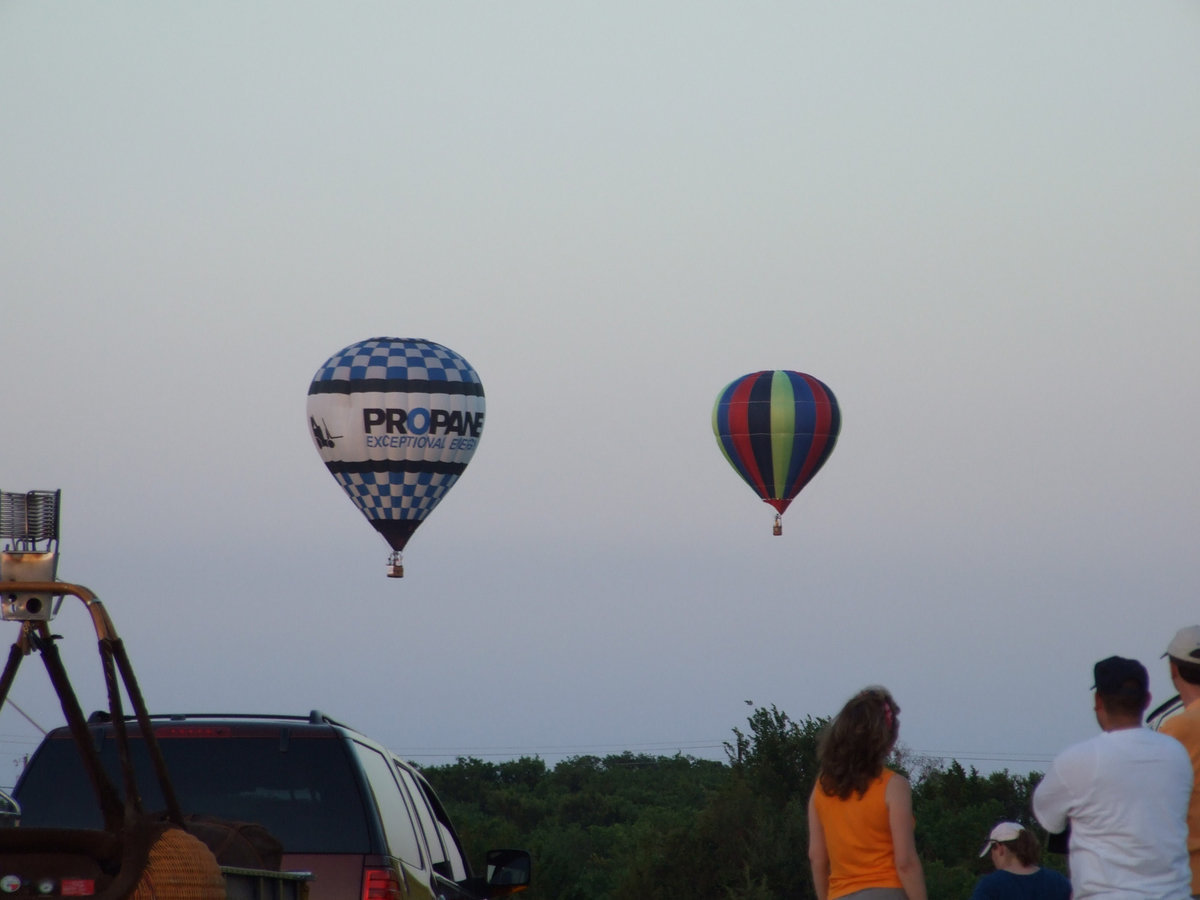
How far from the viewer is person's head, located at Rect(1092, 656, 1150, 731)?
5.84 meters

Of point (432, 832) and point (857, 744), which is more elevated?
point (857, 744)

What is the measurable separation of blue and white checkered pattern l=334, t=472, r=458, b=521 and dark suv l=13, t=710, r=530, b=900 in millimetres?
26553

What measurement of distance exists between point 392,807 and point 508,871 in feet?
5.99

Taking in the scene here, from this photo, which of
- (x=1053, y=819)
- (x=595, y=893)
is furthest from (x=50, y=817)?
(x=595, y=893)

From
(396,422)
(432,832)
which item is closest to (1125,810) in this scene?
(432,832)

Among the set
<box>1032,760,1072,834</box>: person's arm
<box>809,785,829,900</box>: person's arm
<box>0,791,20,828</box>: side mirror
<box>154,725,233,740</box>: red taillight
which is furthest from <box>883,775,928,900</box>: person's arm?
<box>0,791,20,828</box>: side mirror

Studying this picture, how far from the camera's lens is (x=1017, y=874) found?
769 centimetres

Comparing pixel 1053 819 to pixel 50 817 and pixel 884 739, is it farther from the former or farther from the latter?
pixel 50 817

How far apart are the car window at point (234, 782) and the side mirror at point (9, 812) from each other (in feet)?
0.20

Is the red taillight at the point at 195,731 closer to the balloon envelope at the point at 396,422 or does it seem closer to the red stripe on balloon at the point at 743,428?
the balloon envelope at the point at 396,422

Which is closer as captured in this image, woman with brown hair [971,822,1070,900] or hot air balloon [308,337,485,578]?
woman with brown hair [971,822,1070,900]

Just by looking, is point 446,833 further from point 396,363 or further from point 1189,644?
point 396,363

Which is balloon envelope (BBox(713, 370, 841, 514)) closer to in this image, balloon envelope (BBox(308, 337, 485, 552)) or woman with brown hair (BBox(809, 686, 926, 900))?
balloon envelope (BBox(308, 337, 485, 552))

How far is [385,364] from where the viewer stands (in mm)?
33500
